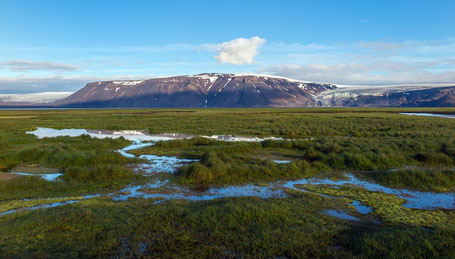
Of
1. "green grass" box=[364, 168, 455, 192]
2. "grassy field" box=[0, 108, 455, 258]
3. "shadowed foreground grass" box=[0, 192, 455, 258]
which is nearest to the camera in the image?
"shadowed foreground grass" box=[0, 192, 455, 258]

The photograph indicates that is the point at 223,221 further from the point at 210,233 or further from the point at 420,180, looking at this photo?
the point at 420,180

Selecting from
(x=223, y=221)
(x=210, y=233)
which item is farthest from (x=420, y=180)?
(x=210, y=233)

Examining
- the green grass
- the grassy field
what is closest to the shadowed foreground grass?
the grassy field

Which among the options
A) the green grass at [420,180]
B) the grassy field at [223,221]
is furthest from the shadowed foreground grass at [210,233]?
the green grass at [420,180]

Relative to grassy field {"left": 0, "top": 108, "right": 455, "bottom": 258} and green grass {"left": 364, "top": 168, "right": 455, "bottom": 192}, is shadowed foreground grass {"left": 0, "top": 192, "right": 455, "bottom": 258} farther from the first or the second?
green grass {"left": 364, "top": 168, "right": 455, "bottom": 192}

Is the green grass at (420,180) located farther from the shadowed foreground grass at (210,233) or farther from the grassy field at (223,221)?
the shadowed foreground grass at (210,233)

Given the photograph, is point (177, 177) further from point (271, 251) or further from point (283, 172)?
point (271, 251)

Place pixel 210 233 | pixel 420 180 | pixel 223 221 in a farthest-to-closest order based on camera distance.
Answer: pixel 420 180 < pixel 223 221 < pixel 210 233

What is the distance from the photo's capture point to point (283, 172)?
61.0ft

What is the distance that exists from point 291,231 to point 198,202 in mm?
4461

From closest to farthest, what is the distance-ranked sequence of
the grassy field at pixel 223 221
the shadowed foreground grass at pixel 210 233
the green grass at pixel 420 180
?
the shadowed foreground grass at pixel 210 233 < the grassy field at pixel 223 221 < the green grass at pixel 420 180

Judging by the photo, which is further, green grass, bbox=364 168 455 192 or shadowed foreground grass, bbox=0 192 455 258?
green grass, bbox=364 168 455 192

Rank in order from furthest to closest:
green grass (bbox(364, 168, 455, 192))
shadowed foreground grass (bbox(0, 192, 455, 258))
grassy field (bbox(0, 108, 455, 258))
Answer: green grass (bbox(364, 168, 455, 192)) → grassy field (bbox(0, 108, 455, 258)) → shadowed foreground grass (bbox(0, 192, 455, 258))

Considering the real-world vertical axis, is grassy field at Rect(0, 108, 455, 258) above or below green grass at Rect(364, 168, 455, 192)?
above
